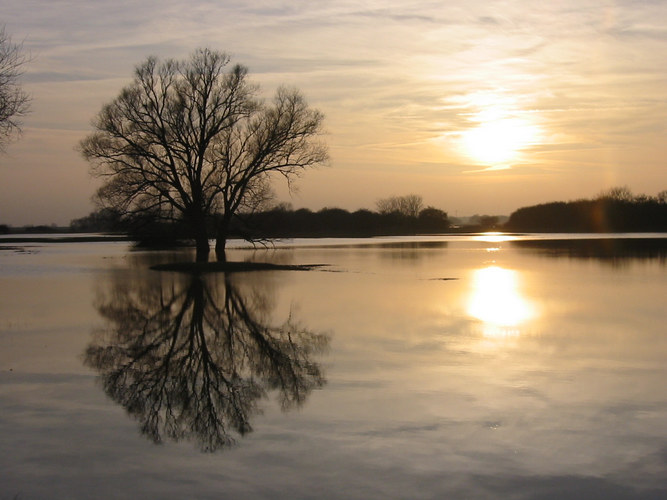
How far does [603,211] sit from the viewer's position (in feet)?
448

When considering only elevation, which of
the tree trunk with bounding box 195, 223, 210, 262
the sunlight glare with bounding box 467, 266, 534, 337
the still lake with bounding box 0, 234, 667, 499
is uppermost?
the tree trunk with bounding box 195, 223, 210, 262

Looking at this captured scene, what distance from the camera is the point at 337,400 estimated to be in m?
9.15

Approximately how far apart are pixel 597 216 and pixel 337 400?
137m

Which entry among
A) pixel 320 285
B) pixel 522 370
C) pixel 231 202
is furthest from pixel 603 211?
pixel 522 370

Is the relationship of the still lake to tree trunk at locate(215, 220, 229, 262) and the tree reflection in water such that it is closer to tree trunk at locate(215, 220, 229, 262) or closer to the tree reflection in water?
the tree reflection in water

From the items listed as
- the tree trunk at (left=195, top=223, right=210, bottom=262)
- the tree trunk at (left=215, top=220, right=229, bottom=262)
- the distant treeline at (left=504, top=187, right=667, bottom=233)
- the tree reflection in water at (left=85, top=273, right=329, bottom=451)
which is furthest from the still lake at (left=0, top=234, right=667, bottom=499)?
the distant treeline at (left=504, top=187, right=667, bottom=233)

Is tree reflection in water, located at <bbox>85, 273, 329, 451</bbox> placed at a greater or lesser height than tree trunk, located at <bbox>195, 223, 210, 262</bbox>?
lesser

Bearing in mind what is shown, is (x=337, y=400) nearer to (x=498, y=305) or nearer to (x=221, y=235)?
(x=498, y=305)

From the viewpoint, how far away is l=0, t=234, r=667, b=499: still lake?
644cm

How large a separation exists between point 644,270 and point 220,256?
2338 cm

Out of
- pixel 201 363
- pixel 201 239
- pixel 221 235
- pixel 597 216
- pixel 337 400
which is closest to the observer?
pixel 337 400

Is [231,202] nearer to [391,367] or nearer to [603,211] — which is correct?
[391,367]

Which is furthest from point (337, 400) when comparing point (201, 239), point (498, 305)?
point (201, 239)

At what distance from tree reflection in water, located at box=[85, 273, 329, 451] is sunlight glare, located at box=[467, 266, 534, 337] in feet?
13.3
